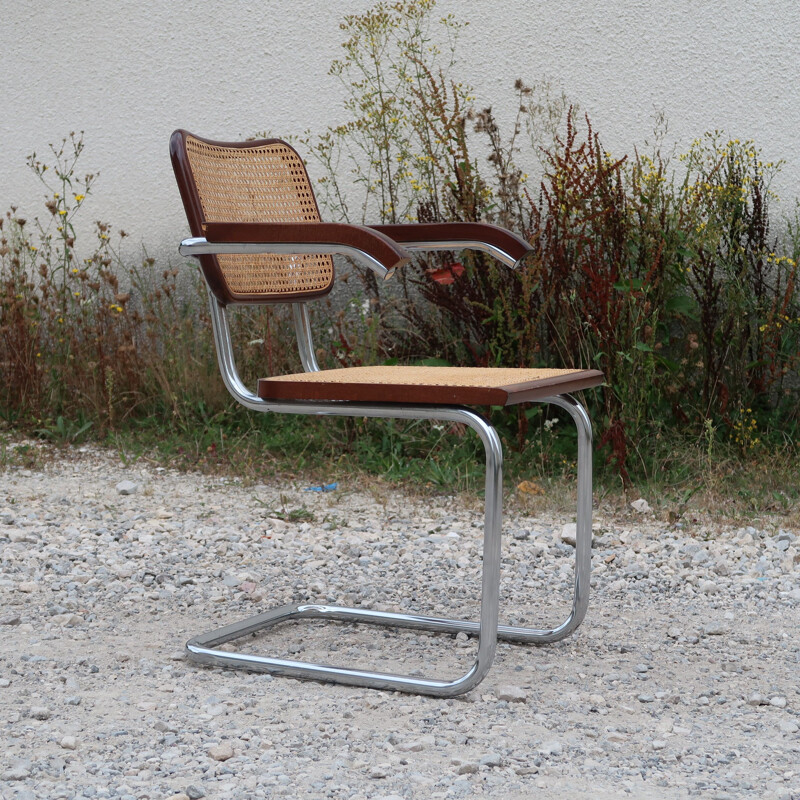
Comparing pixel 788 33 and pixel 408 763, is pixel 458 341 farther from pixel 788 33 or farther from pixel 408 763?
pixel 408 763

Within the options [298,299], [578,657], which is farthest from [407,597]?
[298,299]

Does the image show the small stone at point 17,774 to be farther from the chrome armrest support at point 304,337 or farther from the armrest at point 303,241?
the chrome armrest support at point 304,337

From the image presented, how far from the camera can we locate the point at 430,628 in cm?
229

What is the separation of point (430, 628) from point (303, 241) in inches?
37.3

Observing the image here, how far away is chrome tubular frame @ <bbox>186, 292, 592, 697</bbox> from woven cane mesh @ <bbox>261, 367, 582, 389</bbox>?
0.16 ft

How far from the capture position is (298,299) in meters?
2.29

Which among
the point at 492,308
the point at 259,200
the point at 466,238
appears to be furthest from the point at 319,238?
the point at 492,308

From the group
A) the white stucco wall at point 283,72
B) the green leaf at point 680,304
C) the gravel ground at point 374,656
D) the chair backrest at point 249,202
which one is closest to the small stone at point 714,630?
the gravel ground at point 374,656

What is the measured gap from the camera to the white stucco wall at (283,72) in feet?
13.4

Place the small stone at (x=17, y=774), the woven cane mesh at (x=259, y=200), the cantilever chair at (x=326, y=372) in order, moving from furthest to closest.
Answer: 1. the woven cane mesh at (x=259, y=200)
2. the cantilever chair at (x=326, y=372)
3. the small stone at (x=17, y=774)

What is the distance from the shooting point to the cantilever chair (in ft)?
5.77

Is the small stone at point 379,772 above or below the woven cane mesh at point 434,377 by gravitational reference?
below

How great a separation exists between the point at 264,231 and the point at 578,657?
1054 mm

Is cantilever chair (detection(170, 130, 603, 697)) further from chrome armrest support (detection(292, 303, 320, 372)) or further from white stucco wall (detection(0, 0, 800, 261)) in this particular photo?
white stucco wall (detection(0, 0, 800, 261))
